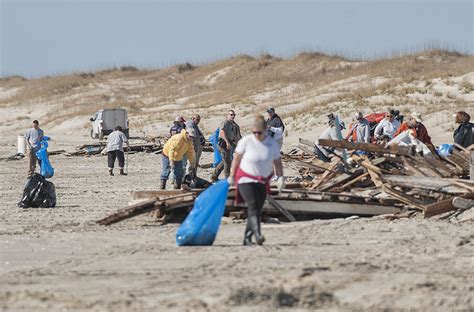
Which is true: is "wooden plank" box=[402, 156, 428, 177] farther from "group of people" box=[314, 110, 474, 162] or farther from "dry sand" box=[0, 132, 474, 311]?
"dry sand" box=[0, 132, 474, 311]

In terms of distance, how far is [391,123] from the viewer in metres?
23.2

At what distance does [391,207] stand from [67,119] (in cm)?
5019

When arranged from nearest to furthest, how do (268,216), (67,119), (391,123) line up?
1. (268,216)
2. (391,123)
3. (67,119)

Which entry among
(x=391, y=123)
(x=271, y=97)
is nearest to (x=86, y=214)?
Answer: (x=391, y=123)

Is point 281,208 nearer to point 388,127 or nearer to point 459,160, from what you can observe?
point 459,160

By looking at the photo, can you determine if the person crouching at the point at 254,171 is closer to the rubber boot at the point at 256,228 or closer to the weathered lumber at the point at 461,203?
the rubber boot at the point at 256,228

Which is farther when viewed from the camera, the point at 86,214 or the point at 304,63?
the point at 304,63

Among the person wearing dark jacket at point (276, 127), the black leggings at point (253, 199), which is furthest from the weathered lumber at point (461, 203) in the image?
the person wearing dark jacket at point (276, 127)

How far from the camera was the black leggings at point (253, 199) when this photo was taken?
42.1 ft

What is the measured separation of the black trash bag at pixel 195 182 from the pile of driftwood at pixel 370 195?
157 cm

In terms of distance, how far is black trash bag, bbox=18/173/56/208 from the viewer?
18531 millimetres

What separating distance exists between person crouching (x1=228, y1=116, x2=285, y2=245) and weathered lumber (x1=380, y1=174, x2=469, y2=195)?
11.5 feet

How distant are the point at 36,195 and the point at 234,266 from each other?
7.94 m

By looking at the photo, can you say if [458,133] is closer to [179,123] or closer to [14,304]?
[179,123]
